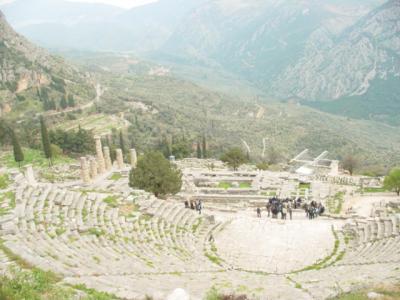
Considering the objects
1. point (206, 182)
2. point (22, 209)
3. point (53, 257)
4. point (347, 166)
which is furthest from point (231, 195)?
point (347, 166)

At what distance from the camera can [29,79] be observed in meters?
104

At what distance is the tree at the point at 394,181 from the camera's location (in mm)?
33594

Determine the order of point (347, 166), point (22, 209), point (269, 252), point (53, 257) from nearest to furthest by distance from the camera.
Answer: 1. point (53, 257)
2. point (22, 209)
3. point (269, 252)
4. point (347, 166)

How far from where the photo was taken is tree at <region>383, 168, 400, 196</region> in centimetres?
3359

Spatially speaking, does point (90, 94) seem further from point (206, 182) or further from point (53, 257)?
point (53, 257)

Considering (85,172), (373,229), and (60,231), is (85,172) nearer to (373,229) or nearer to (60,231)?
(60,231)

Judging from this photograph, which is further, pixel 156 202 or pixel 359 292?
pixel 156 202

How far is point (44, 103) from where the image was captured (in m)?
93.8

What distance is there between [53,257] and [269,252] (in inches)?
446

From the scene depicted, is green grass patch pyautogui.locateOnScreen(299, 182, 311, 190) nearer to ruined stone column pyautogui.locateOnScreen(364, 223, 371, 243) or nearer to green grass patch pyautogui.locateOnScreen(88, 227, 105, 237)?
ruined stone column pyautogui.locateOnScreen(364, 223, 371, 243)

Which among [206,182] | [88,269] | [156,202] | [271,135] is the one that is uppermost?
[88,269]

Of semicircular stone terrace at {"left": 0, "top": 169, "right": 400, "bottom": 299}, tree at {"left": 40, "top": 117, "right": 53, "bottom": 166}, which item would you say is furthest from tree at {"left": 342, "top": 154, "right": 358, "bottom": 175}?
tree at {"left": 40, "top": 117, "right": 53, "bottom": 166}

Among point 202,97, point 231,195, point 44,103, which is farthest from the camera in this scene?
point 202,97

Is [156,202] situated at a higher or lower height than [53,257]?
lower
